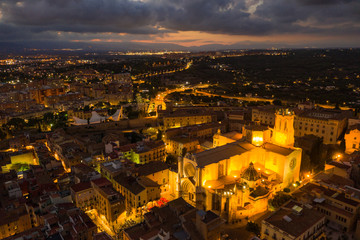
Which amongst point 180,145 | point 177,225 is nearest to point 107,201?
point 177,225

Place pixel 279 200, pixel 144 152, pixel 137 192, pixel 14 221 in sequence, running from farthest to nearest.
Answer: pixel 144 152 → pixel 137 192 → pixel 279 200 → pixel 14 221

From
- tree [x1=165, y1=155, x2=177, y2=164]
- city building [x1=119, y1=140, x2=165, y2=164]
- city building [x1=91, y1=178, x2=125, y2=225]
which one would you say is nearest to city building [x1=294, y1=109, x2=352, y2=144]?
tree [x1=165, y1=155, x2=177, y2=164]

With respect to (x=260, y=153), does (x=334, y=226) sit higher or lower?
lower

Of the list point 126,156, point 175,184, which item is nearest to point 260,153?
point 175,184

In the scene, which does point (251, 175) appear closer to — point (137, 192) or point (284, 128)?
point (284, 128)

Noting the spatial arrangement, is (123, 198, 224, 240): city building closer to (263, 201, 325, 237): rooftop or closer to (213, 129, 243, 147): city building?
(263, 201, 325, 237): rooftop

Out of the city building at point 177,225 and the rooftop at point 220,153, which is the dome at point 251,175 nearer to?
the rooftop at point 220,153

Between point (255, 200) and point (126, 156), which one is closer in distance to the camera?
point (255, 200)

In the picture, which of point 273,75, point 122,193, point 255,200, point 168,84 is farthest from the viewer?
point 273,75

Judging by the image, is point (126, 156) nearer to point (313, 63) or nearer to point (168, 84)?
point (168, 84)
